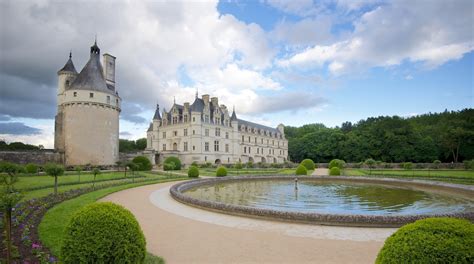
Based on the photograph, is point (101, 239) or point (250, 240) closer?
point (101, 239)

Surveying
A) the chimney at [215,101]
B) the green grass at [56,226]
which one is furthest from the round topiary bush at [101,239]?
the chimney at [215,101]

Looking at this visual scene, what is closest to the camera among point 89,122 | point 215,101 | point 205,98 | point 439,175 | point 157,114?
point 439,175

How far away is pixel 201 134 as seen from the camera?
50.9 meters

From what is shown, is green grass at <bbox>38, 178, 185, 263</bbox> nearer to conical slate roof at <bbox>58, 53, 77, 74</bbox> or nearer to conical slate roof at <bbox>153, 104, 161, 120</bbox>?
conical slate roof at <bbox>58, 53, 77, 74</bbox>

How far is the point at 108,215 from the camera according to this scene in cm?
409

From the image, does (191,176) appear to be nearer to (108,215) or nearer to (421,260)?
(108,215)

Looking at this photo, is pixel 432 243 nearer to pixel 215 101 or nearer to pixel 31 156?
pixel 31 156

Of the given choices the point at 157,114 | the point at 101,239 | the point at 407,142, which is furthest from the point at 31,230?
the point at 407,142

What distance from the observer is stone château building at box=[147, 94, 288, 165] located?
5059 centimetres

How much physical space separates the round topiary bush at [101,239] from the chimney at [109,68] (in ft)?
138

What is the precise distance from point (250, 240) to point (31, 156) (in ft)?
115

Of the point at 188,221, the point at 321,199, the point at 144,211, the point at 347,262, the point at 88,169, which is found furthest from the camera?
the point at 88,169

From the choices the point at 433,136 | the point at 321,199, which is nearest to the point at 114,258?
the point at 321,199

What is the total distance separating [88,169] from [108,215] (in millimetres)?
31754
